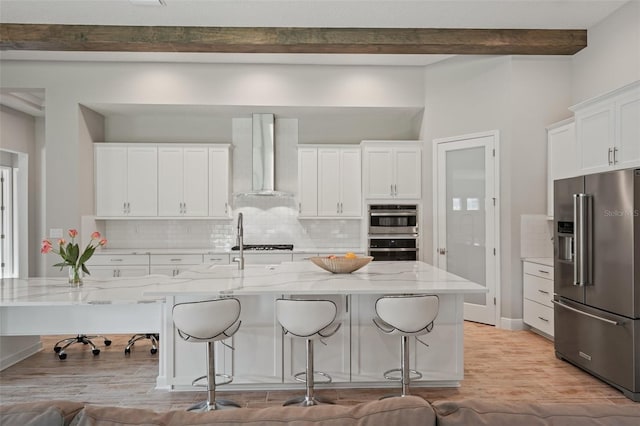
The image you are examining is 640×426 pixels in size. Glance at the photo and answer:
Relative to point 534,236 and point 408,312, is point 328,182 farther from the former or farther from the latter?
point 408,312

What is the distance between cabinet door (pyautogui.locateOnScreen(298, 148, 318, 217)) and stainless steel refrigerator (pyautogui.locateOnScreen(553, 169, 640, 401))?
10.9 feet

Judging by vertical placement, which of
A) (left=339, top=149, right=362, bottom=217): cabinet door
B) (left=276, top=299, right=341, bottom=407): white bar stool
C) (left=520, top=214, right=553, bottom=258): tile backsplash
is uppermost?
(left=339, top=149, right=362, bottom=217): cabinet door

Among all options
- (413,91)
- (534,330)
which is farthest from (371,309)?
(413,91)

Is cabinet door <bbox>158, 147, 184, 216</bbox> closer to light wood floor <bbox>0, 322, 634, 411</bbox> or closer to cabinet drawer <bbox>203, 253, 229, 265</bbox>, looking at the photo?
cabinet drawer <bbox>203, 253, 229, 265</bbox>

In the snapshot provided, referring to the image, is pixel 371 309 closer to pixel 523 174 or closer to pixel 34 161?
pixel 523 174

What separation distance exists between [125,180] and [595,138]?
5.81 m

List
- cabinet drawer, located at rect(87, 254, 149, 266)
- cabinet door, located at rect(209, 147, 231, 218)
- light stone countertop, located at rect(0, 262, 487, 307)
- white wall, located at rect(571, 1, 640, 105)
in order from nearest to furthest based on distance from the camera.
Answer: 1. light stone countertop, located at rect(0, 262, 487, 307)
2. white wall, located at rect(571, 1, 640, 105)
3. cabinet drawer, located at rect(87, 254, 149, 266)
4. cabinet door, located at rect(209, 147, 231, 218)

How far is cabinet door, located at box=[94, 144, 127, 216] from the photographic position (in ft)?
21.9

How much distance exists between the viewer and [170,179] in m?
6.72

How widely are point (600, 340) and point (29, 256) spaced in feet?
28.3

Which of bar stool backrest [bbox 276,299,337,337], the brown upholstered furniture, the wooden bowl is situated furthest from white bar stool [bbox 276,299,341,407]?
the brown upholstered furniture

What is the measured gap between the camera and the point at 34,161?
8383 millimetres

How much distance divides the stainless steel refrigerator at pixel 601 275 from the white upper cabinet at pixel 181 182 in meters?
4.61

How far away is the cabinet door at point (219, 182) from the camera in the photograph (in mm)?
6766
